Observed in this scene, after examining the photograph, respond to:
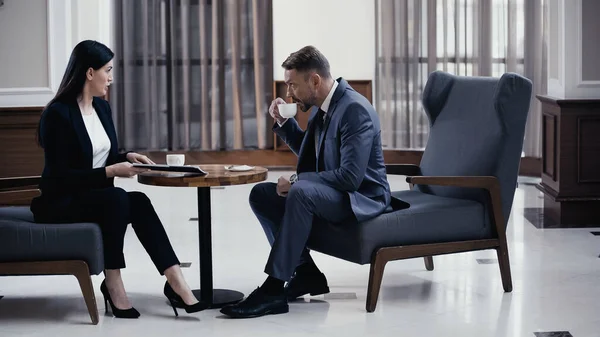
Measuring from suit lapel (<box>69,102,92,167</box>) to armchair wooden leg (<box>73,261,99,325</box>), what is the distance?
17.1 inches

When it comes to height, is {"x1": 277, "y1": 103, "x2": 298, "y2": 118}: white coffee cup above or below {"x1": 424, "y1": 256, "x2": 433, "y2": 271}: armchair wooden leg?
above

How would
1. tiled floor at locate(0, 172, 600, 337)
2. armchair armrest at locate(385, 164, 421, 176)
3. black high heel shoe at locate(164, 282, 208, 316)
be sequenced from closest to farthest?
tiled floor at locate(0, 172, 600, 337) < black high heel shoe at locate(164, 282, 208, 316) < armchair armrest at locate(385, 164, 421, 176)

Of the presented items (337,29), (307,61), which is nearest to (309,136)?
(307,61)

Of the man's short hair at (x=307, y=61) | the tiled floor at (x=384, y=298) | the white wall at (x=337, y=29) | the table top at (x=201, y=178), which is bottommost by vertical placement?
the tiled floor at (x=384, y=298)

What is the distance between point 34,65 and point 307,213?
2.85m

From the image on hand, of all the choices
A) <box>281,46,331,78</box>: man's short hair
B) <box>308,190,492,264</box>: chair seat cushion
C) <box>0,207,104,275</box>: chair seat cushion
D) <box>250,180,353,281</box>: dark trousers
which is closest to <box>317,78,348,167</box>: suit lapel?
<box>281,46,331,78</box>: man's short hair

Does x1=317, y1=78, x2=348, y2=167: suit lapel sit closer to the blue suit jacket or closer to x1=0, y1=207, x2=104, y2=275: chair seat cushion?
the blue suit jacket

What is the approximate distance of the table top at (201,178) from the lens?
153 inches

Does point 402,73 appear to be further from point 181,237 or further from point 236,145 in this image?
point 181,237

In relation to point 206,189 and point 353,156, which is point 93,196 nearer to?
point 206,189

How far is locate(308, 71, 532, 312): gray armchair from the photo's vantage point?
13.3 feet

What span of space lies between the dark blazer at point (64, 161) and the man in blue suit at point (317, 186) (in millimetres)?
716

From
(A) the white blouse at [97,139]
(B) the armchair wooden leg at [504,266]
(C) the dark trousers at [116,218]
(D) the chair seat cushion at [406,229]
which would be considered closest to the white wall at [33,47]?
(A) the white blouse at [97,139]

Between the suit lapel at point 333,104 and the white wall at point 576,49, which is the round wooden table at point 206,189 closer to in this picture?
the suit lapel at point 333,104
